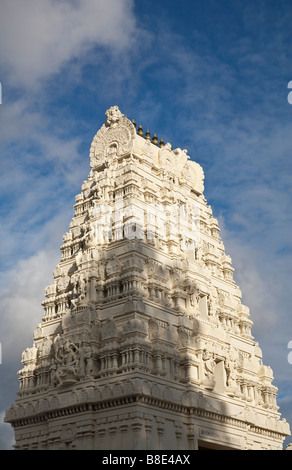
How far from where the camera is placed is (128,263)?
117 feet

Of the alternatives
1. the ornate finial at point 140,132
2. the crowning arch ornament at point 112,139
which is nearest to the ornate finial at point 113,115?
the crowning arch ornament at point 112,139

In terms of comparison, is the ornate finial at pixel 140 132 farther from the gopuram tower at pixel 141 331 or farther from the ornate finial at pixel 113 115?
→ the ornate finial at pixel 113 115

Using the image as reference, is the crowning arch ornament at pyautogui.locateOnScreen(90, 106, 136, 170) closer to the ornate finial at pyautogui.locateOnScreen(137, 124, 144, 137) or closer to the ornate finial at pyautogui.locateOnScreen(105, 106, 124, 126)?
the ornate finial at pyautogui.locateOnScreen(105, 106, 124, 126)

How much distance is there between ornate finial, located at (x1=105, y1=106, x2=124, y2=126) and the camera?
4391 centimetres

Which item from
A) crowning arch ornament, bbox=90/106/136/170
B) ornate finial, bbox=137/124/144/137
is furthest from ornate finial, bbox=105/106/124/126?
ornate finial, bbox=137/124/144/137

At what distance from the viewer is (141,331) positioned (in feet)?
107

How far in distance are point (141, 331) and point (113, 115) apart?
1734cm

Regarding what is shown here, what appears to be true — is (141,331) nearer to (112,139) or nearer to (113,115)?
(112,139)

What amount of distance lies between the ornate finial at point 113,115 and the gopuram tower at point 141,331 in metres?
0.10

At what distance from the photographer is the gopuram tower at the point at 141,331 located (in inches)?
1249

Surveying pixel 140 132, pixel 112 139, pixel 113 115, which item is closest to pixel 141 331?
pixel 112 139

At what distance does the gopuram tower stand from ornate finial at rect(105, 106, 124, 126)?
95mm
